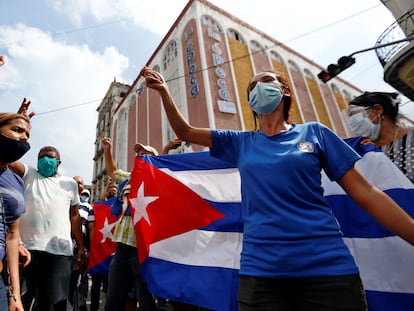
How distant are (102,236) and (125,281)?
1821mm

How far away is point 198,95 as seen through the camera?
43.1 ft

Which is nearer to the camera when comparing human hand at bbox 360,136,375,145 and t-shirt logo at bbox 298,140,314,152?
t-shirt logo at bbox 298,140,314,152

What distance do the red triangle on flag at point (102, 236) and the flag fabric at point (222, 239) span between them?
154 cm

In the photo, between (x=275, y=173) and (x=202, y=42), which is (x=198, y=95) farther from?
(x=275, y=173)

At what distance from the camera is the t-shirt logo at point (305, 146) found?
1216mm

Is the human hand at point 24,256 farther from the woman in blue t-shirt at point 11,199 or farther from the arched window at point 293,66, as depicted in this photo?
the arched window at point 293,66

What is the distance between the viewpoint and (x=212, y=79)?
13.3 meters

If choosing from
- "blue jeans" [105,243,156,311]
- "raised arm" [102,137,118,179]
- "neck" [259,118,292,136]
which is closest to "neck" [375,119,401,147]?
"neck" [259,118,292,136]

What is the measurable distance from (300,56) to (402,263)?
22.6 m

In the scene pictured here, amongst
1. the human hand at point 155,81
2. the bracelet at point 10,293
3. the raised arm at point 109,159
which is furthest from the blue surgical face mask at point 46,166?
the human hand at point 155,81

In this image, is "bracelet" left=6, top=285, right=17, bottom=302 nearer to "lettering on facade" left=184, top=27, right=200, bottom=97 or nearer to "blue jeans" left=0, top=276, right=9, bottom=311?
"blue jeans" left=0, top=276, right=9, bottom=311

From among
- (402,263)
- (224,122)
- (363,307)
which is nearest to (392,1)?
(224,122)

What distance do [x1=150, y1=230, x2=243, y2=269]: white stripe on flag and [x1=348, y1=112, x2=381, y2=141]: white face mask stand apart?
122cm

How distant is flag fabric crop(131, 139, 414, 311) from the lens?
163 cm
